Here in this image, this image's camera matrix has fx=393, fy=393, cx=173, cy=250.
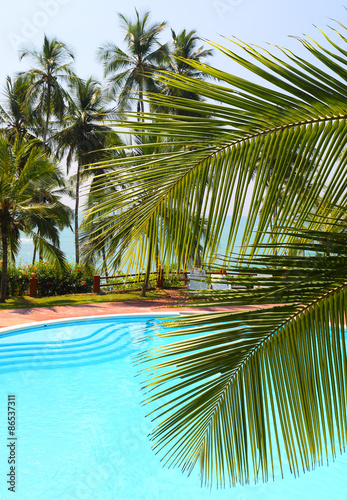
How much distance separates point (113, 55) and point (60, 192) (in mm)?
10619

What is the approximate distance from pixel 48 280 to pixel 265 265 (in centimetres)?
1424

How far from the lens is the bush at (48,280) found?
45.5ft

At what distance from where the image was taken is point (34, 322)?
921 cm

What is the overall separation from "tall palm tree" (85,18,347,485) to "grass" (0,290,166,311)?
1051 centimetres

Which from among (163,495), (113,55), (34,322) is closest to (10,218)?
(34,322)

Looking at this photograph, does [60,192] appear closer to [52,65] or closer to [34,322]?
[52,65]

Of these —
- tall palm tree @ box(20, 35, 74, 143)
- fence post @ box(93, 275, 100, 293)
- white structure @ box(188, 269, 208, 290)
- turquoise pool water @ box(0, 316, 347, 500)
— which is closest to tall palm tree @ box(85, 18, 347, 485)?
white structure @ box(188, 269, 208, 290)

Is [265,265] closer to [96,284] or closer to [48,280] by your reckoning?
[96,284]

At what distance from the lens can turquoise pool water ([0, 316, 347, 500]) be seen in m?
4.51

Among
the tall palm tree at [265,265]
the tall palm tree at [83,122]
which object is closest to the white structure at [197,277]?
the tall palm tree at [265,265]

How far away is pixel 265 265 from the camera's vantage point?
1230mm

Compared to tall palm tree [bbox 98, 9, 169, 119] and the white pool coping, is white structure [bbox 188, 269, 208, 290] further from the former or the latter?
tall palm tree [bbox 98, 9, 169, 119]

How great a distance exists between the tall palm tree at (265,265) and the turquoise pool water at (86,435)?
1314mm

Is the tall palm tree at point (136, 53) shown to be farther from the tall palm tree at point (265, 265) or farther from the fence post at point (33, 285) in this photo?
the tall palm tree at point (265, 265)
